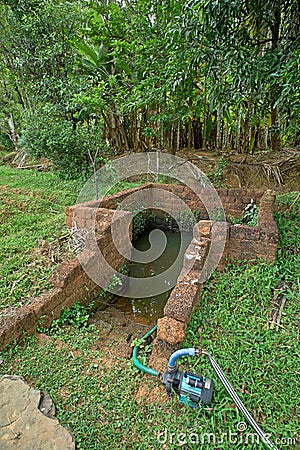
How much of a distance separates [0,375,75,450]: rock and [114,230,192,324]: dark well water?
1.45 m

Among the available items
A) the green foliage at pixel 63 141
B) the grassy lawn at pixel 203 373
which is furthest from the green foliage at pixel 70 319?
the green foliage at pixel 63 141

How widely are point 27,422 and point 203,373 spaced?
1052 mm

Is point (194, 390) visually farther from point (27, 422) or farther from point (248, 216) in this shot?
point (248, 216)

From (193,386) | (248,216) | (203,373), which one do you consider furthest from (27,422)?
(248,216)

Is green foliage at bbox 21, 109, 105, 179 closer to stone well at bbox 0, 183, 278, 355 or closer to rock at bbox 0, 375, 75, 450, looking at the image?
stone well at bbox 0, 183, 278, 355

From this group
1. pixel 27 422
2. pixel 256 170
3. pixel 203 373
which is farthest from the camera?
pixel 256 170

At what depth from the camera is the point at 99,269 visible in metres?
3.02

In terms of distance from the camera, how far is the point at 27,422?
141 centimetres

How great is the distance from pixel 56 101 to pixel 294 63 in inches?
212

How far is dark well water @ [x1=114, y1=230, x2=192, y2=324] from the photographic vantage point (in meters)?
3.04

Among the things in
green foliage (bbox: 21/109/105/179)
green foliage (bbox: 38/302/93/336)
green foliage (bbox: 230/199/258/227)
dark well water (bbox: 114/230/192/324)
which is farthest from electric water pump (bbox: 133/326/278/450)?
green foliage (bbox: 21/109/105/179)

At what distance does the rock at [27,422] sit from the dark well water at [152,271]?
1454 mm

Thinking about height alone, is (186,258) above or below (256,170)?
below

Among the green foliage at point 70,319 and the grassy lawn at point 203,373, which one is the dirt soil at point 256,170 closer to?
the grassy lawn at point 203,373
